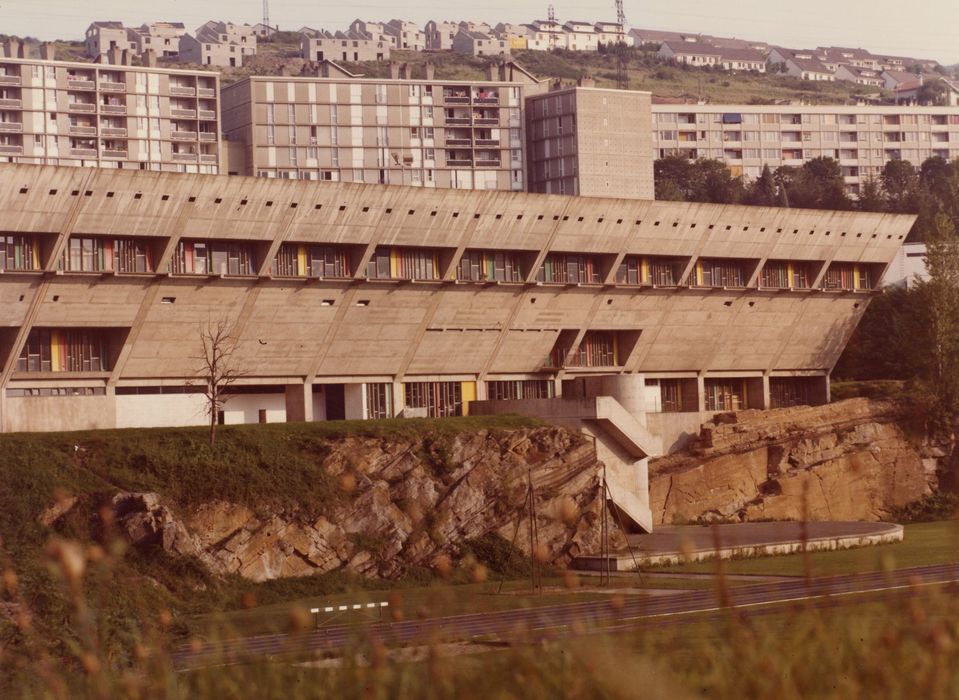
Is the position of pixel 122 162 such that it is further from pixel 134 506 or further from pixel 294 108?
pixel 134 506

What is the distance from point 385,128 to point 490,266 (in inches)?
2918

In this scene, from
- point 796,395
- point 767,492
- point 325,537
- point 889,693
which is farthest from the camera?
point 796,395

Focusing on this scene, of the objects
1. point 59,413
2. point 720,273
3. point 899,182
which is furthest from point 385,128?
point 59,413

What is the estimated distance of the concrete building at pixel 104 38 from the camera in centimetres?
18412

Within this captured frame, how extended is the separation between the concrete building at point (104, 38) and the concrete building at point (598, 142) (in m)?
77.7

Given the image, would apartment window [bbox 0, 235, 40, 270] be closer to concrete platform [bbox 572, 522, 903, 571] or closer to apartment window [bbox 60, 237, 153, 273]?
apartment window [bbox 60, 237, 153, 273]

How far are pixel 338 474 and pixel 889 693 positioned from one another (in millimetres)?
38895

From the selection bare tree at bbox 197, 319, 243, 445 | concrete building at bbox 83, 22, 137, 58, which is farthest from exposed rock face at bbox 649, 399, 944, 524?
concrete building at bbox 83, 22, 137, 58

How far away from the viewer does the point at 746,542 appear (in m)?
46.5

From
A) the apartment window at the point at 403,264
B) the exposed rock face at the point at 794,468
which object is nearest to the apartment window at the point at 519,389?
the exposed rock face at the point at 794,468

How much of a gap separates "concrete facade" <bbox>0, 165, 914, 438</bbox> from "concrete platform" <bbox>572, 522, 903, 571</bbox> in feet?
41.3

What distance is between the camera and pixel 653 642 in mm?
7801

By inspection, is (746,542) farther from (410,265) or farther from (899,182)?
(899,182)

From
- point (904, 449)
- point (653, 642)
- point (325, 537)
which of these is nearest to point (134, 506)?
point (325, 537)
